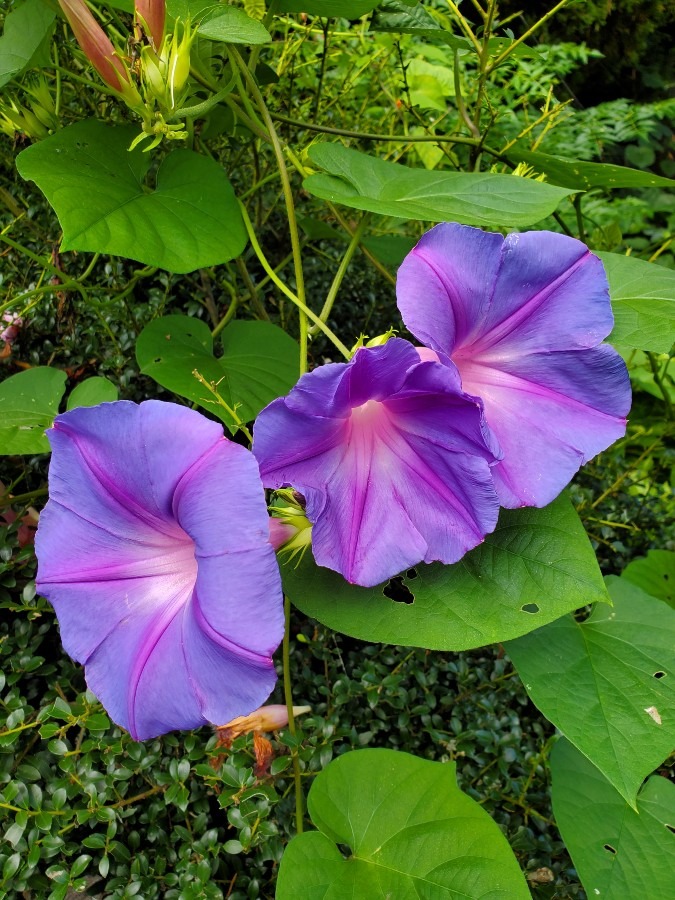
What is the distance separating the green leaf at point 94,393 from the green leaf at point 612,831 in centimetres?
84

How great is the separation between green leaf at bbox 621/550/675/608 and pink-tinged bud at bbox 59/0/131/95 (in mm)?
1289

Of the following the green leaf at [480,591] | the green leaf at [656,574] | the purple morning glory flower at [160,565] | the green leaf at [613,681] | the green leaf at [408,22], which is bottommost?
the green leaf at [656,574]

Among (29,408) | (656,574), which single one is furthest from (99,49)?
(656,574)

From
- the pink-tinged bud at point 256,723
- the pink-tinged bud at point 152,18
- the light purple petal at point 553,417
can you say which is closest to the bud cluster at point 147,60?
the pink-tinged bud at point 152,18

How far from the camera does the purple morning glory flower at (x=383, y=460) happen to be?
1.85ft

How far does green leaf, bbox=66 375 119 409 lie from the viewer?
947 mm

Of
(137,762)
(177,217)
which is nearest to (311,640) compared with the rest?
(137,762)

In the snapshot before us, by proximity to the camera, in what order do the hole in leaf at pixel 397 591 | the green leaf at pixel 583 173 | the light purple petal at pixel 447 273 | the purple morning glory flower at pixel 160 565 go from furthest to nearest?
the green leaf at pixel 583 173, the hole in leaf at pixel 397 591, the light purple petal at pixel 447 273, the purple morning glory flower at pixel 160 565

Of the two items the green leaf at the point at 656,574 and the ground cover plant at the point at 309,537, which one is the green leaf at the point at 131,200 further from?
the green leaf at the point at 656,574

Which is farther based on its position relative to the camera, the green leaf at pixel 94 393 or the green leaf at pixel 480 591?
the green leaf at pixel 94 393

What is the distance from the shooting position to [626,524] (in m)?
1.58

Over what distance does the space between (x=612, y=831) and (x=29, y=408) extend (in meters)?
1.04

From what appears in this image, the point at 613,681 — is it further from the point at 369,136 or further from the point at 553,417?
the point at 369,136

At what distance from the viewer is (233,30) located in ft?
2.42
